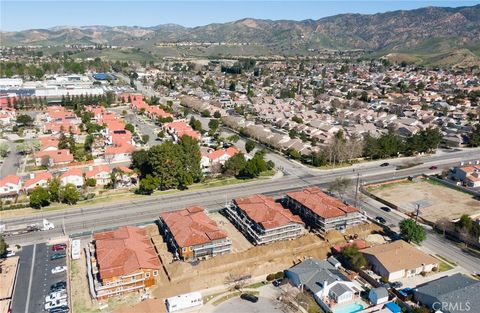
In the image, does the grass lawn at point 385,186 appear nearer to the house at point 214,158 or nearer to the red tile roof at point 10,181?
the house at point 214,158

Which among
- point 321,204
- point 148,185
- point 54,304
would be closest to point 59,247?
point 54,304

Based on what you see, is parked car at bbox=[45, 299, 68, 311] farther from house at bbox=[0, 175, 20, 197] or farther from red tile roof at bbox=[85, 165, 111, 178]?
red tile roof at bbox=[85, 165, 111, 178]

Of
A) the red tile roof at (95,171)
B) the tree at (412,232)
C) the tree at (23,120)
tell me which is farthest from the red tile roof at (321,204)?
the tree at (23,120)

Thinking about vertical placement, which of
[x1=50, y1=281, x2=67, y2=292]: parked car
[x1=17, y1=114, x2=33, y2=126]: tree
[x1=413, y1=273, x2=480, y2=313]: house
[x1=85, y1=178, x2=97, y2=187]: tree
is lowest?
[x1=50, y1=281, x2=67, y2=292]: parked car

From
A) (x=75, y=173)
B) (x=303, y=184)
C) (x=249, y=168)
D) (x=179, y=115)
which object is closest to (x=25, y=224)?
(x=75, y=173)

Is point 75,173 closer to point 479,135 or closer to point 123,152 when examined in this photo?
point 123,152

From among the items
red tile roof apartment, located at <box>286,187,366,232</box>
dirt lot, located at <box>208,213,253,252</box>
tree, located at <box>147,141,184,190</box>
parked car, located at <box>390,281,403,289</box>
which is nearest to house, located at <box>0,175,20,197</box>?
tree, located at <box>147,141,184,190</box>
